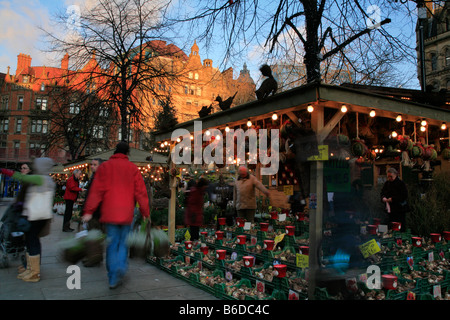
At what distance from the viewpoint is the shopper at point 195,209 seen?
7172 mm

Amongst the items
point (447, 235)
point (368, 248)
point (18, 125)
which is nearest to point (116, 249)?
point (368, 248)

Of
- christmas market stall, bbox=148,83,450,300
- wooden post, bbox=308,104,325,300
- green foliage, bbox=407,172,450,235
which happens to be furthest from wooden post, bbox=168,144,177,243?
green foliage, bbox=407,172,450,235

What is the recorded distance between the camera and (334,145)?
164 inches

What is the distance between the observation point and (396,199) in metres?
6.28

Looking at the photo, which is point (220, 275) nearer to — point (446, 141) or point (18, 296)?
point (18, 296)

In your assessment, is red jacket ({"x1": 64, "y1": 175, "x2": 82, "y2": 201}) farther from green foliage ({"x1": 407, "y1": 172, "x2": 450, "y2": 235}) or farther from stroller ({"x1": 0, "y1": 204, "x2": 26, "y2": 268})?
green foliage ({"x1": 407, "y1": 172, "x2": 450, "y2": 235})

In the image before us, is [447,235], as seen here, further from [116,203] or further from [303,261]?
[116,203]

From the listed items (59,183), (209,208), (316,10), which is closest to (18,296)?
(209,208)

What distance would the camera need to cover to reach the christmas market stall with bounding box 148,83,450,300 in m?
3.68

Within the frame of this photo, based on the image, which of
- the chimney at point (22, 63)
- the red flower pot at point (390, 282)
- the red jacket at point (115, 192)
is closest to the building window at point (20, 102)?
the chimney at point (22, 63)

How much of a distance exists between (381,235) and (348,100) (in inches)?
118

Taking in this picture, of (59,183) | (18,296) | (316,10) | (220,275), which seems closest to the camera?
(18,296)

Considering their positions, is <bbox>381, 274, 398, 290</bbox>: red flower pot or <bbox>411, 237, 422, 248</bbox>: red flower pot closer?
<bbox>381, 274, 398, 290</bbox>: red flower pot

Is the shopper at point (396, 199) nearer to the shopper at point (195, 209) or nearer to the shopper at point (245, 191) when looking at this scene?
the shopper at point (245, 191)
